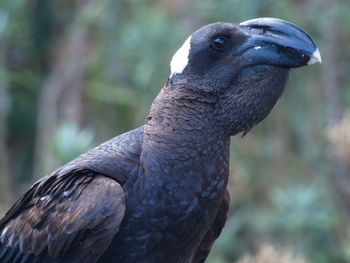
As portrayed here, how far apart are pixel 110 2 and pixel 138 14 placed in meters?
0.70

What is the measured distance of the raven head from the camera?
4406mm

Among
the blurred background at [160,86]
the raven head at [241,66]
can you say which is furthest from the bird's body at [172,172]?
the blurred background at [160,86]

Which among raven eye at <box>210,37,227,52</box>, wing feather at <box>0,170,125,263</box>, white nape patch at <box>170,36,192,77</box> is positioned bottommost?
wing feather at <box>0,170,125,263</box>

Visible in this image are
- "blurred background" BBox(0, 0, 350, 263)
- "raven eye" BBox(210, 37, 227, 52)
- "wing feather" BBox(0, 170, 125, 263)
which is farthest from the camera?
"blurred background" BBox(0, 0, 350, 263)

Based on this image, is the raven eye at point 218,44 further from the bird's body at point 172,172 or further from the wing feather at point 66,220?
the wing feather at point 66,220

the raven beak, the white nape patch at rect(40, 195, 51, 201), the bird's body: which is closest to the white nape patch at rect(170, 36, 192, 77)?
the bird's body

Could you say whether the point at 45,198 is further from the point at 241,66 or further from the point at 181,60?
the point at 241,66

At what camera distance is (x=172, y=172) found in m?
4.39

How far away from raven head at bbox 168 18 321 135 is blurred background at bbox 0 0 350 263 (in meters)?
1.91

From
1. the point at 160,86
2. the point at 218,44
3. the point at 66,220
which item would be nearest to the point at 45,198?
the point at 66,220

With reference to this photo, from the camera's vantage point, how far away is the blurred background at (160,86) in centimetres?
784

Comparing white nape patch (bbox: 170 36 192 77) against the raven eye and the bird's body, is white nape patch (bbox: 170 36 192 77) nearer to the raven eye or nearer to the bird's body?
the bird's body

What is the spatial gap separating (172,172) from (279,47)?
2.82ft

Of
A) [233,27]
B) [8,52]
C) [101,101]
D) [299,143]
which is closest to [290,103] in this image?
[299,143]
